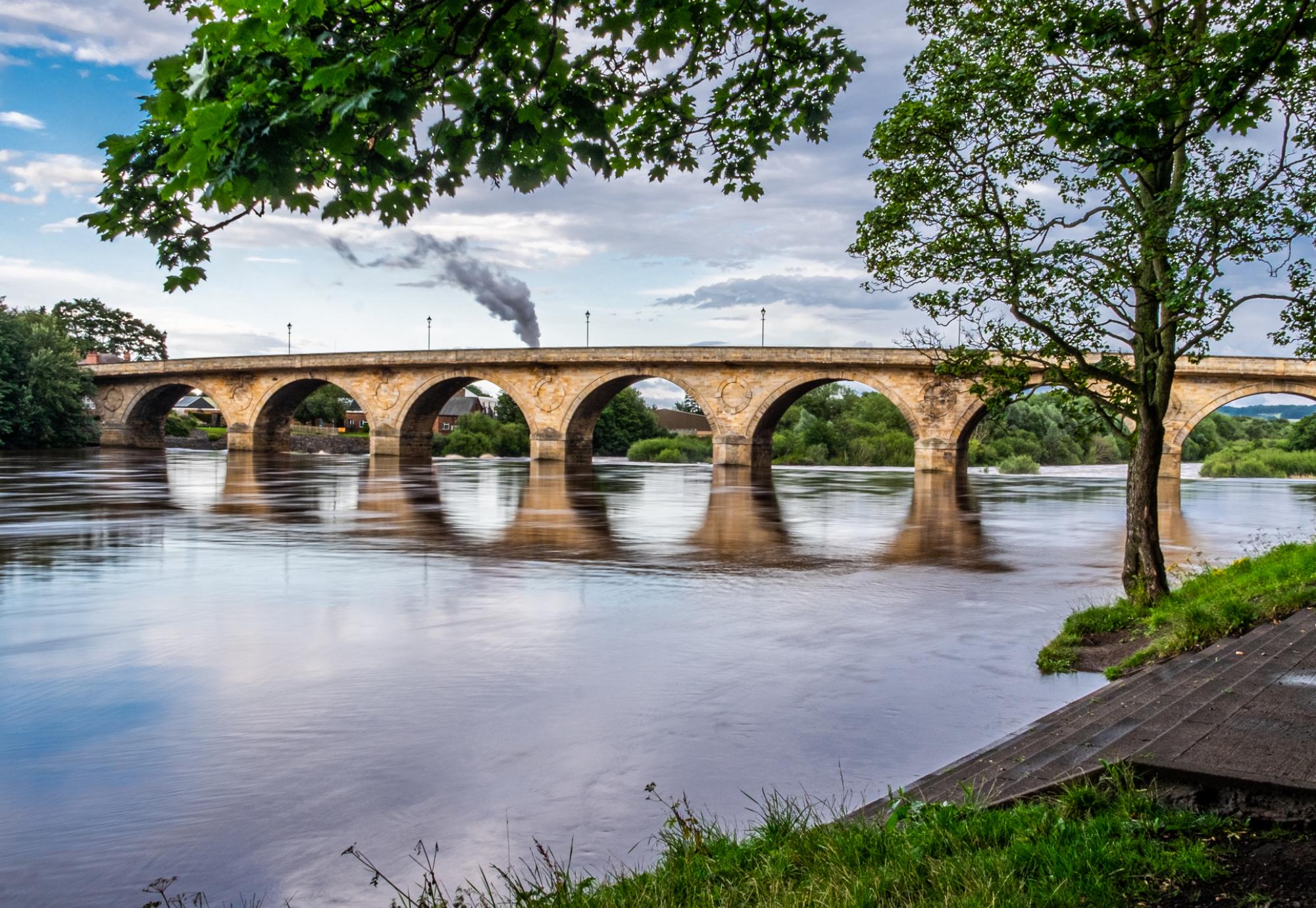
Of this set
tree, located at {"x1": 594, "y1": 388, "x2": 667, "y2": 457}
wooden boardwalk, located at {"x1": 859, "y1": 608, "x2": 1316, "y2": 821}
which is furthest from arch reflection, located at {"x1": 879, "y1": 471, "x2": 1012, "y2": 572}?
tree, located at {"x1": 594, "y1": 388, "x2": 667, "y2": 457}

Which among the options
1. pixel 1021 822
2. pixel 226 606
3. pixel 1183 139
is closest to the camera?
pixel 1021 822

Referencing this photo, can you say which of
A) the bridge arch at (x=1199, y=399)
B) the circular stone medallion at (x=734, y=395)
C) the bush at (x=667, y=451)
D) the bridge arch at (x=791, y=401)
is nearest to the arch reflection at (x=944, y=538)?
the bridge arch at (x=791, y=401)

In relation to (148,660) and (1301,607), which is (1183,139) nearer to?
(1301,607)

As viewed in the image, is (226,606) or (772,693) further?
(226,606)

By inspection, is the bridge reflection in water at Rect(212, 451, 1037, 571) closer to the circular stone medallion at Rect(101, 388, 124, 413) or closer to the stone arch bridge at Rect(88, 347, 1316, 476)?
the stone arch bridge at Rect(88, 347, 1316, 476)

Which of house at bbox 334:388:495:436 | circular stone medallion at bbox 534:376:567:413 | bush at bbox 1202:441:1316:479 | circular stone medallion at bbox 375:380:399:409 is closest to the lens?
circular stone medallion at bbox 534:376:567:413

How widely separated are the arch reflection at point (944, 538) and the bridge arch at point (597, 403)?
14066 millimetres

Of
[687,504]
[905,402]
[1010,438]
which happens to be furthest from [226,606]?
[1010,438]

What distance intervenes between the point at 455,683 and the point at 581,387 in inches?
1374

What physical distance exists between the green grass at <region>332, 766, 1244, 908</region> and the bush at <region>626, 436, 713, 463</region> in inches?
2093

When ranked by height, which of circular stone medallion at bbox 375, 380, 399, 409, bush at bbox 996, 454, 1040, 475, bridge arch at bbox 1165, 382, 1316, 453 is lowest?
bush at bbox 996, 454, 1040, 475

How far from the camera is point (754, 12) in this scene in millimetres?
4965

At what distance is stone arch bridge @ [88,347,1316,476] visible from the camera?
32438mm

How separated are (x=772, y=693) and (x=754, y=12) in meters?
3.79
